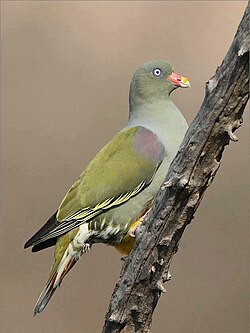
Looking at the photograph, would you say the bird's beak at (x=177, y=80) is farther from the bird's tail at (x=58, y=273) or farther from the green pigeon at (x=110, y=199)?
the bird's tail at (x=58, y=273)

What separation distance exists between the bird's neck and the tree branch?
8.8 inches

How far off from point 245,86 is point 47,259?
99 cm

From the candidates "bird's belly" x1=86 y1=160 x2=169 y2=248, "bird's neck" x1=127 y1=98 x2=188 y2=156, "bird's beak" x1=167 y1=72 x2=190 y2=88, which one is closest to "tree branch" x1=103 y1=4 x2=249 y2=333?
"bird's belly" x1=86 y1=160 x2=169 y2=248

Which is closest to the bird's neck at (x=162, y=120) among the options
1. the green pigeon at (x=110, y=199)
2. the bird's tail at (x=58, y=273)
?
the green pigeon at (x=110, y=199)

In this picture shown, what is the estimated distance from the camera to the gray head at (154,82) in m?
1.13

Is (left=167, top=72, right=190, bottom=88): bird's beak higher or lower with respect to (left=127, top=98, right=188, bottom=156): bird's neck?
higher

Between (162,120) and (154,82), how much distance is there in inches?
2.9

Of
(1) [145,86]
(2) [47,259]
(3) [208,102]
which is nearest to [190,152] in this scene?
(3) [208,102]

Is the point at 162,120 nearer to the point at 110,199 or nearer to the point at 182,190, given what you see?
the point at 110,199

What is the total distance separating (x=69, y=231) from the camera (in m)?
1.05

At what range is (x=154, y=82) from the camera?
3.71ft

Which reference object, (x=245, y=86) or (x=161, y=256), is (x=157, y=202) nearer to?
(x=161, y=256)

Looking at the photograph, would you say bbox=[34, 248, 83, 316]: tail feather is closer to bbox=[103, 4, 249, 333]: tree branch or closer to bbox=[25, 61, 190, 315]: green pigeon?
bbox=[25, 61, 190, 315]: green pigeon

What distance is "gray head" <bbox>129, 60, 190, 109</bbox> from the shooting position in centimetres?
113
